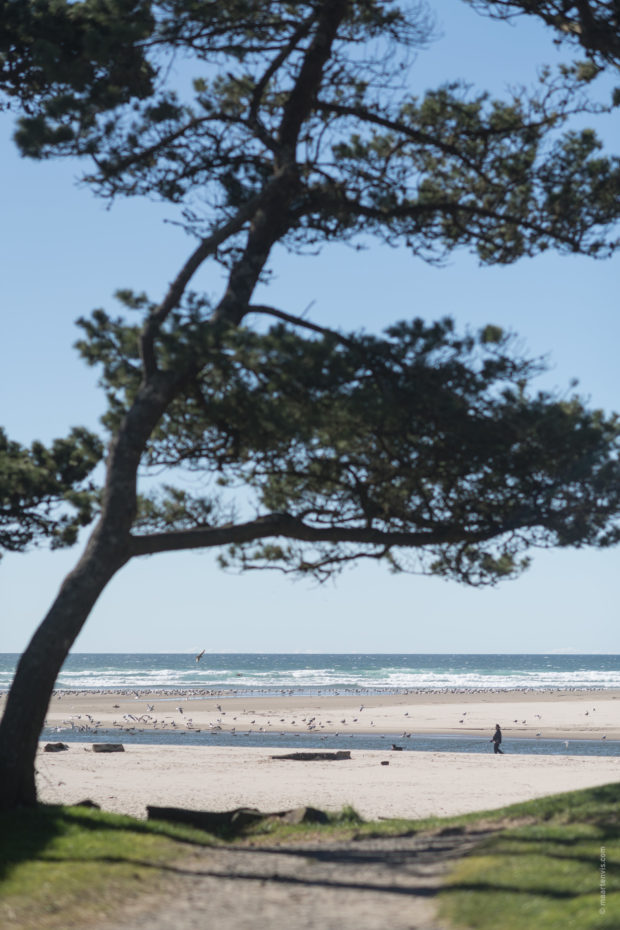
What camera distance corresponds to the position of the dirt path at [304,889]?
707cm

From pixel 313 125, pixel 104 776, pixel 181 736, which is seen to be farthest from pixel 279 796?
pixel 181 736

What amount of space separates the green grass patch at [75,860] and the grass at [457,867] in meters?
0.01

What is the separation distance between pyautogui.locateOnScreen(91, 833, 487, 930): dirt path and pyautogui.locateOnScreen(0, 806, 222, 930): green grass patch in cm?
32

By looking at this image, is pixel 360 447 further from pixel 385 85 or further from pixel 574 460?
pixel 385 85

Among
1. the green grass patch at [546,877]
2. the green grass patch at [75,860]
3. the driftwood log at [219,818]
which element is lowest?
the driftwood log at [219,818]

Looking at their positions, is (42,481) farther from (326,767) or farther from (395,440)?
(326,767)

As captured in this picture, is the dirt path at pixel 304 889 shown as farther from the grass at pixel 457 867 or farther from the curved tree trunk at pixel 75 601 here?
the curved tree trunk at pixel 75 601

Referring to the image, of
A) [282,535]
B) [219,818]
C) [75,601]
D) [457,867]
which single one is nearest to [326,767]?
[219,818]

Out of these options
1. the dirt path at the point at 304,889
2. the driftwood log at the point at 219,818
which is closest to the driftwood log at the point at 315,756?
the driftwood log at the point at 219,818

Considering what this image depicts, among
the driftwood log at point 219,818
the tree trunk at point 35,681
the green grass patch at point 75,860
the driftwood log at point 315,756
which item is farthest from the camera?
the driftwood log at point 315,756

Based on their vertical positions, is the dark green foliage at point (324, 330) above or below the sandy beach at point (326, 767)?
above

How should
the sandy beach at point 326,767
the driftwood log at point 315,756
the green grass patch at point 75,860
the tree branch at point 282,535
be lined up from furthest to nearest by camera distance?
the driftwood log at point 315,756, the sandy beach at point 326,767, the tree branch at point 282,535, the green grass patch at point 75,860

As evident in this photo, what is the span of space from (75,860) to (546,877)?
4377 mm

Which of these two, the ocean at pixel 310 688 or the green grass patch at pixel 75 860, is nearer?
the green grass patch at pixel 75 860
